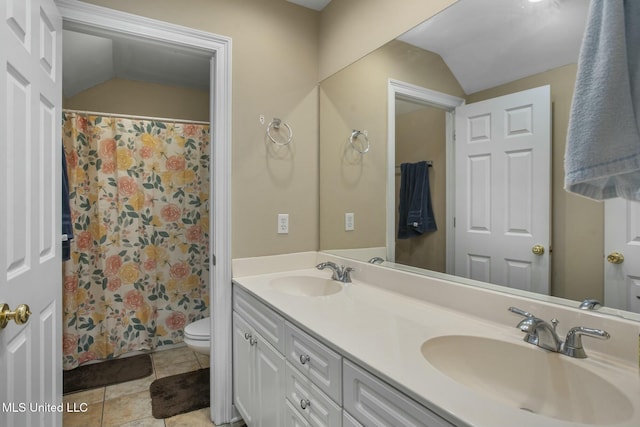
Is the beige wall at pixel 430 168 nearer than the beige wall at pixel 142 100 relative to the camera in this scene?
Yes

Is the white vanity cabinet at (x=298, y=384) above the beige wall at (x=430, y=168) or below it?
below

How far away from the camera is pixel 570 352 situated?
87cm

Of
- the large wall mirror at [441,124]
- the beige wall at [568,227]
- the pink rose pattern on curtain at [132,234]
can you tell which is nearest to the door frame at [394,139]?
the large wall mirror at [441,124]

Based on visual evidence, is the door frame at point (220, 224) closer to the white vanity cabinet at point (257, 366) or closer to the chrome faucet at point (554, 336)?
the white vanity cabinet at point (257, 366)

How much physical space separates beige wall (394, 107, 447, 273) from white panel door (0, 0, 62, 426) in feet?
4.78

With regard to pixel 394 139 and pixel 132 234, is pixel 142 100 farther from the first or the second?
pixel 394 139

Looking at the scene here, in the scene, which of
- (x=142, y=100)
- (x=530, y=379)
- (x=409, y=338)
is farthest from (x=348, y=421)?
(x=142, y=100)

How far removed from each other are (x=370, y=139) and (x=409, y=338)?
1177mm

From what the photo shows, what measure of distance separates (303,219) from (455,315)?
3.64ft

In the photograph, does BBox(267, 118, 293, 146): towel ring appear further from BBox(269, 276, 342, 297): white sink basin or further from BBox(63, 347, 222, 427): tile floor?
BBox(63, 347, 222, 427): tile floor

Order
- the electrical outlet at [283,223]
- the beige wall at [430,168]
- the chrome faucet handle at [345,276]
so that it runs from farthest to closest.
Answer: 1. the electrical outlet at [283,223]
2. the chrome faucet handle at [345,276]
3. the beige wall at [430,168]

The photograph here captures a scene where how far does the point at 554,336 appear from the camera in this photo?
2.94ft

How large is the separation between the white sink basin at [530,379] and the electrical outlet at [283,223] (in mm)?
1195

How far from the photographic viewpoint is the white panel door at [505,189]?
3.55 ft
